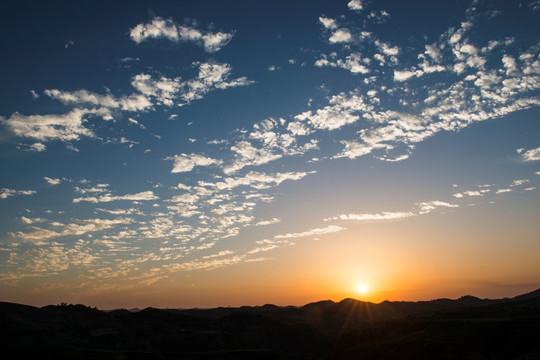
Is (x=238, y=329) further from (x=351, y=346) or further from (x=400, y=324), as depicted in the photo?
(x=400, y=324)

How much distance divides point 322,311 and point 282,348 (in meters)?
42.0

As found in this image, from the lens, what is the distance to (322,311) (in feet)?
330

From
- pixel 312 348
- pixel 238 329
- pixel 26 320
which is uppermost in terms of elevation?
pixel 26 320

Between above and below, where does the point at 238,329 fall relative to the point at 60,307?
below

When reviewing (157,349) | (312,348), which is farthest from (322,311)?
(157,349)

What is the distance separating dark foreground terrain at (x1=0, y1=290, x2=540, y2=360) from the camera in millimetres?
38031

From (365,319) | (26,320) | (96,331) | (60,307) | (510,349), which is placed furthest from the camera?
(365,319)

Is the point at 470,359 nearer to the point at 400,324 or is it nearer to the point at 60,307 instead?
the point at 400,324

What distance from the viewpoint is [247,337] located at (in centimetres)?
5916

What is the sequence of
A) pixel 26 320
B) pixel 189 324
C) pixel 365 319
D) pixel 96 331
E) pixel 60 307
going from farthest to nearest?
pixel 365 319 → pixel 189 324 → pixel 60 307 → pixel 96 331 → pixel 26 320

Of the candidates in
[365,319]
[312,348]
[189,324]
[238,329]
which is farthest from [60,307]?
[365,319]

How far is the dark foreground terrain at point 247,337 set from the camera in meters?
38.0

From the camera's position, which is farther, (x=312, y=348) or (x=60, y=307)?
(x=312, y=348)

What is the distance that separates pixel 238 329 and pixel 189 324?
8.69m
